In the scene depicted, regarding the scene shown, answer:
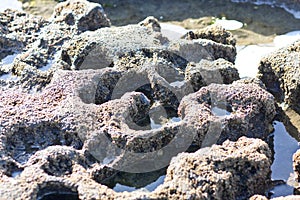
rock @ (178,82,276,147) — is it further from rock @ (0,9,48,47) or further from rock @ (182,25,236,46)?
rock @ (0,9,48,47)

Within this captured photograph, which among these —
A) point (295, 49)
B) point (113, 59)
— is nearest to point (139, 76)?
point (113, 59)

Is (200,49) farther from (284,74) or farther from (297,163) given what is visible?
(297,163)

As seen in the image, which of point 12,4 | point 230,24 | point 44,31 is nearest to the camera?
point 44,31

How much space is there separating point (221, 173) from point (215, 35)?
63.3 inches

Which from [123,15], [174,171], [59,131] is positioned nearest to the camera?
[174,171]

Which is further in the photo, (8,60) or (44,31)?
(44,31)

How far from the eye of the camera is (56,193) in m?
3.02

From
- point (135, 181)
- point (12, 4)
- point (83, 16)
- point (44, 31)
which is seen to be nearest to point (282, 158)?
point (135, 181)

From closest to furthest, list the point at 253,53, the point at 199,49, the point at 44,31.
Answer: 1. the point at 199,49
2. the point at 44,31
3. the point at 253,53

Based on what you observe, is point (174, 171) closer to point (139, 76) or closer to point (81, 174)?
point (81, 174)

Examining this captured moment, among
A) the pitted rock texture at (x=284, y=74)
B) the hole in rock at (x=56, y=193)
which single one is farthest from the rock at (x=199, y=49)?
the hole in rock at (x=56, y=193)

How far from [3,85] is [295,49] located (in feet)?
6.81

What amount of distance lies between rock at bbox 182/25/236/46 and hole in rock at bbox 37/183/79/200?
5.95ft

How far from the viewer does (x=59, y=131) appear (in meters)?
3.31
